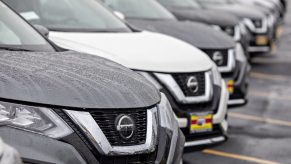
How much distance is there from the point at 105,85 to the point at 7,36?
1.12 metres

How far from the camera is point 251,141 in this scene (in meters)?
8.52

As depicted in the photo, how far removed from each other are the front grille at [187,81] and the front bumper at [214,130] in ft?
0.78

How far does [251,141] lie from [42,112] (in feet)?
15.1

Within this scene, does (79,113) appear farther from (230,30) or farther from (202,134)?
(230,30)

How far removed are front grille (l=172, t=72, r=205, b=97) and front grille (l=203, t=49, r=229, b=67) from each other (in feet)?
6.32

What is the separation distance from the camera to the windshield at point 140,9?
9562mm

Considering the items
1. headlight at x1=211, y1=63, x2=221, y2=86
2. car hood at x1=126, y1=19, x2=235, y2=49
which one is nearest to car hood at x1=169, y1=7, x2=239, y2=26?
car hood at x1=126, y1=19, x2=235, y2=49

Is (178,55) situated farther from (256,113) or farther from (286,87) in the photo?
(286,87)

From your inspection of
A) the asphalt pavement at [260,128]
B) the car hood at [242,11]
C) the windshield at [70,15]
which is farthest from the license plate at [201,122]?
the car hood at [242,11]

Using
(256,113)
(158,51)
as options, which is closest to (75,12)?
(158,51)

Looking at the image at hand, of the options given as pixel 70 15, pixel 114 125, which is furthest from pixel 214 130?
pixel 114 125

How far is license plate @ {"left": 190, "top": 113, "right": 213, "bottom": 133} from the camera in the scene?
6867mm

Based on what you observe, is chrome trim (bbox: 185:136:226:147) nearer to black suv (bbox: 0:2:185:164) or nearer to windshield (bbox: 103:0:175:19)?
black suv (bbox: 0:2:185:164)

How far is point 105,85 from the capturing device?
4.70 meters
